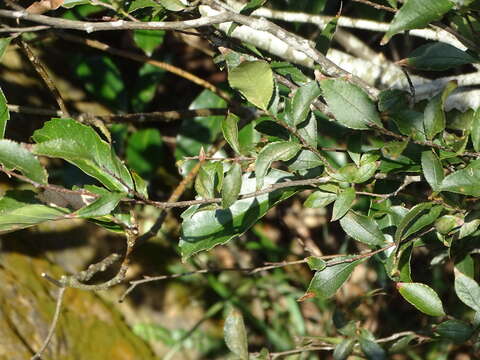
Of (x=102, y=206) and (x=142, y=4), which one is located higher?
(x=142, y=4)

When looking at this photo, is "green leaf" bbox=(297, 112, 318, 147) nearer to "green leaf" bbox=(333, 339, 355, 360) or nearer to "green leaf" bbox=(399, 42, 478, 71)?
"green leaf" bbox=(399, 42, 478, 71)

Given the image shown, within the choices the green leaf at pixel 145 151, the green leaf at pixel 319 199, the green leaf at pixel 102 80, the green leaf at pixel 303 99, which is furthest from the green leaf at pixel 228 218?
the green leaf at pixel 102 80

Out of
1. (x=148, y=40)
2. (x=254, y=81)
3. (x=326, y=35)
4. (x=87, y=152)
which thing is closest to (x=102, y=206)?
(x=87, y=152)

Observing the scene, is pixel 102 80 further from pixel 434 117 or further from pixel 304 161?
pixel 434 117

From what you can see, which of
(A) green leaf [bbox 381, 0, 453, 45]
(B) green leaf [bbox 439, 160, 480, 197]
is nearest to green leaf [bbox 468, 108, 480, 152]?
(B) green leaf [bbox 439, 160, 480, 197]

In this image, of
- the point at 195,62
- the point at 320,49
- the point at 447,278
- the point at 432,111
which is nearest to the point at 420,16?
the point at 432,111

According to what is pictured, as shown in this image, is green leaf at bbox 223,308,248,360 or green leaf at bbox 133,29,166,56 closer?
green leaf at bbox 223,308,248,360
